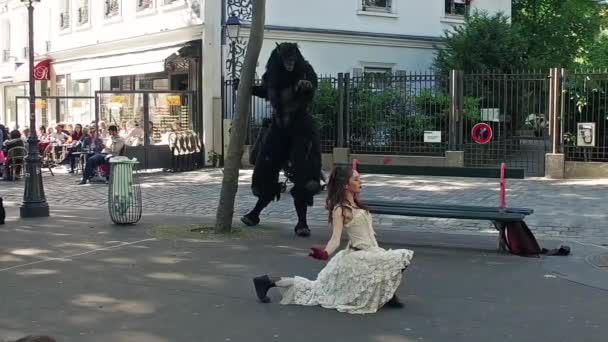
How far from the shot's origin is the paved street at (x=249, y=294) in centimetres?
544

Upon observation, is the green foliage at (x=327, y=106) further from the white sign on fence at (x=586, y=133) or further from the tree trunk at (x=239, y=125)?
the tree trunk at (x=239, y=125)

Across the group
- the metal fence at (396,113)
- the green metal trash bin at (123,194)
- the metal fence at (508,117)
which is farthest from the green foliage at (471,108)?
the green metal trash bin at (123,194)

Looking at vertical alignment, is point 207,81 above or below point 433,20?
below

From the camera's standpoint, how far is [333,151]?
63.7ft

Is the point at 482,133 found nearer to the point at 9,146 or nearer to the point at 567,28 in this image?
the point at 9,146

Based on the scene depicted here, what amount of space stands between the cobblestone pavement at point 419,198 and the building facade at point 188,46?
103 inches

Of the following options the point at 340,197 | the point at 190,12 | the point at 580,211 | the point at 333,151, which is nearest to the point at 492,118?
the point at 333,151

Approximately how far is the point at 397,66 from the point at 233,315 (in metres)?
19.7

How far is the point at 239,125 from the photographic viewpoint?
378 inches

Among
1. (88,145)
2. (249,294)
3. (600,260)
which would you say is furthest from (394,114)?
(249,294)

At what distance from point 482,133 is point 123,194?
9.90 meters

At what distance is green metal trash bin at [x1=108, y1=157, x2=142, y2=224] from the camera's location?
10398mm

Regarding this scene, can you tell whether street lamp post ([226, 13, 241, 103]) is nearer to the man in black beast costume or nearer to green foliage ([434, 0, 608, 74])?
green foliage ([434, 0, 608, 74])

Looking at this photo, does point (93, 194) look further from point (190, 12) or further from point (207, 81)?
point (190, 12)
